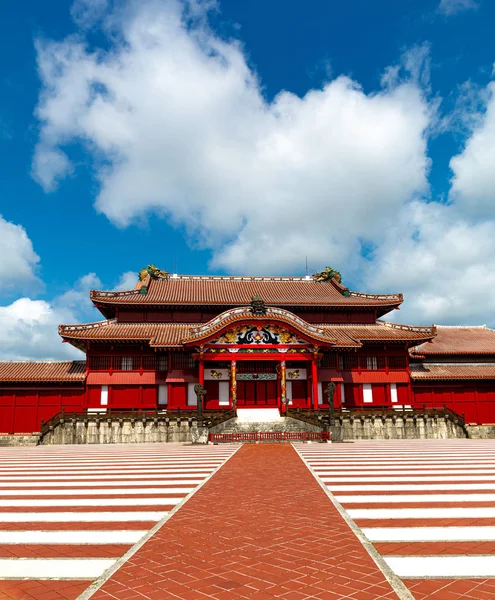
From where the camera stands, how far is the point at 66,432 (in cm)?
2827

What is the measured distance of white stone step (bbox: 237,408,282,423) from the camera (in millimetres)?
29812

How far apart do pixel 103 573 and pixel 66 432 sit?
25138 millimetres

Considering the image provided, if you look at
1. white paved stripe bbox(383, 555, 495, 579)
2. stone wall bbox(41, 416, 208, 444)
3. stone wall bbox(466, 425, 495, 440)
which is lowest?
white paved stripe bbox(383, 555, 495, 579)

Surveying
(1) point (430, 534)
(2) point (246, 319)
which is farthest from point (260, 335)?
(1) point (430, 534)

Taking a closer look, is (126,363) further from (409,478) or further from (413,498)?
(413,498)

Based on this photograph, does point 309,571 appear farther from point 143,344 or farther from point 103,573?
point 143,344

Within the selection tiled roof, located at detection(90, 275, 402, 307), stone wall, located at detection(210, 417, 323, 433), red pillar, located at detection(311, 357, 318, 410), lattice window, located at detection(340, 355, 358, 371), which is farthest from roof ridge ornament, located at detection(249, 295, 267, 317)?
lattice window, located at detection(340, 355, 358, 371)

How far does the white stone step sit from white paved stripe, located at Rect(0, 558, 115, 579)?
940 inches

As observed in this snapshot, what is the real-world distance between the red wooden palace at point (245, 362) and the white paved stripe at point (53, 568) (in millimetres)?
25323

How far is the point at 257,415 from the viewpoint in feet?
101

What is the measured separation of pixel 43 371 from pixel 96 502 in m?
26.2

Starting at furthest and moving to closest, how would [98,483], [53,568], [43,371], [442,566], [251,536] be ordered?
[43,371], [98,483], [251,536], [53,568], [442,566]

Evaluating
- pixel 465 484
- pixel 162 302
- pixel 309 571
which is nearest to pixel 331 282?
pixel 162 302

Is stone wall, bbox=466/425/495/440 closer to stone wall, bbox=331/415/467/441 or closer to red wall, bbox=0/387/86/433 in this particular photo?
stone wall, bbox=331/415/467/441
